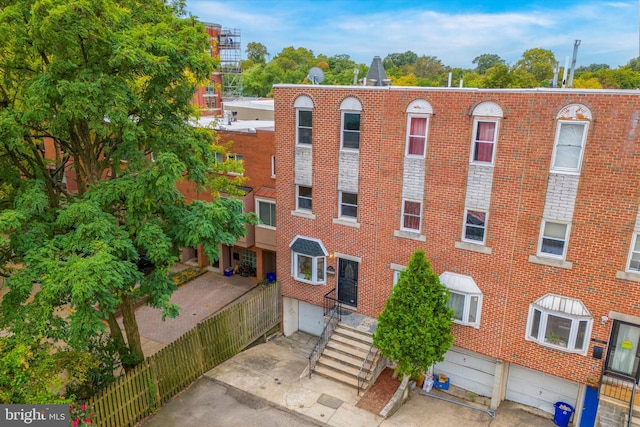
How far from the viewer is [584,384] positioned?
13.3m

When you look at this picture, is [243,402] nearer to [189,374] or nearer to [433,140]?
[189,374]

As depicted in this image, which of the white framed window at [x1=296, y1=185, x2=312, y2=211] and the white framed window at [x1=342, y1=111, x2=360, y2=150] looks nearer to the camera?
the white framed window at [x1=342, y1=111, x2=360, y2=150]

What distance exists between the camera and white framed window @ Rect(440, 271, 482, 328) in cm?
1427

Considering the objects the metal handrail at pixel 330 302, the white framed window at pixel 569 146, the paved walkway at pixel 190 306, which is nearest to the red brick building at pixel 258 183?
the paved walkway at pixel 190 306

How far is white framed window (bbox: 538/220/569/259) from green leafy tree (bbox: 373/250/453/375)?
10.5 ft

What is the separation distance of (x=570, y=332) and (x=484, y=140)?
629cm

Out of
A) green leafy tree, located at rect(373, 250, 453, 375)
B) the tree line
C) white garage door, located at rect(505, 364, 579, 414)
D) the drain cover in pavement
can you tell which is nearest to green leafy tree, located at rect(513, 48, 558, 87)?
the tree line

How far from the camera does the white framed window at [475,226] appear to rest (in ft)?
45.6

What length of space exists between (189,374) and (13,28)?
36.9 ft

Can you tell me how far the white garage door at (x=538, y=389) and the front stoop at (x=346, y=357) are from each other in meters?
4.77

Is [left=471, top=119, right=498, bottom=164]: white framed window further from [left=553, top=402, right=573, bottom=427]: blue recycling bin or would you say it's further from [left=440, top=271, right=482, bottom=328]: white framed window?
[left=553, top=402, right=573, bottom=427]: blue recycling bin

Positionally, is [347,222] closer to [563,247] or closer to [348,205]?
[348,205]

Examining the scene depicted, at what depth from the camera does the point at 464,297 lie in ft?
47.3

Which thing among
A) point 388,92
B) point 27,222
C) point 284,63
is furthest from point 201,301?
point 284,63
